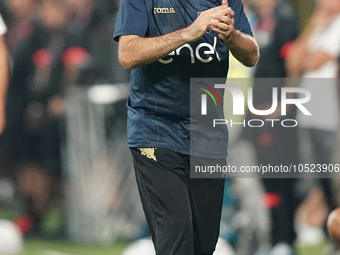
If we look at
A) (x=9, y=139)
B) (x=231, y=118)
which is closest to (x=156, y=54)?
(x=231, y=118)

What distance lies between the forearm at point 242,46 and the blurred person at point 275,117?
5.03ft

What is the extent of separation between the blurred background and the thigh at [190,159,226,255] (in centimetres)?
163

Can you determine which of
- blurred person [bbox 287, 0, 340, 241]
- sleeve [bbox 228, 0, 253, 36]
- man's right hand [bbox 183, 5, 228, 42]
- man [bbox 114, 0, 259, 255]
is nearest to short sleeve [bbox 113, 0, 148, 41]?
man [bbox 114, 0, 259, 255]

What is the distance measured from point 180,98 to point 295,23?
2003mm

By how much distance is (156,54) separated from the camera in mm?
2809

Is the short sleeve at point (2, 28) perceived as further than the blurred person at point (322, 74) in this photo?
Yes

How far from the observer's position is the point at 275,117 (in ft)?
15.6

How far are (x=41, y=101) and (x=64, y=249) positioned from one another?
1290 millimetres

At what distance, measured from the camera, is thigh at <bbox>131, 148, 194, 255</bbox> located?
282 cm

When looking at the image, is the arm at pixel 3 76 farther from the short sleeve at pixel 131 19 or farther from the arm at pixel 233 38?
the arm at pixel 233 38

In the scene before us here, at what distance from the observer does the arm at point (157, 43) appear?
2740mm

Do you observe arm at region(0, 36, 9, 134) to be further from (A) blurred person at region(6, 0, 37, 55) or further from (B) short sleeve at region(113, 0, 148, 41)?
(B) short sleeve at region(113, 0, 148, 41)

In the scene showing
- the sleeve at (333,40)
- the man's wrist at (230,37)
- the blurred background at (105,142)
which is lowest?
the blurred background at (105,142)

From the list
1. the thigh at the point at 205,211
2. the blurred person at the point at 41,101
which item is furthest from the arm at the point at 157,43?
the blurred person at the point at 41,101
